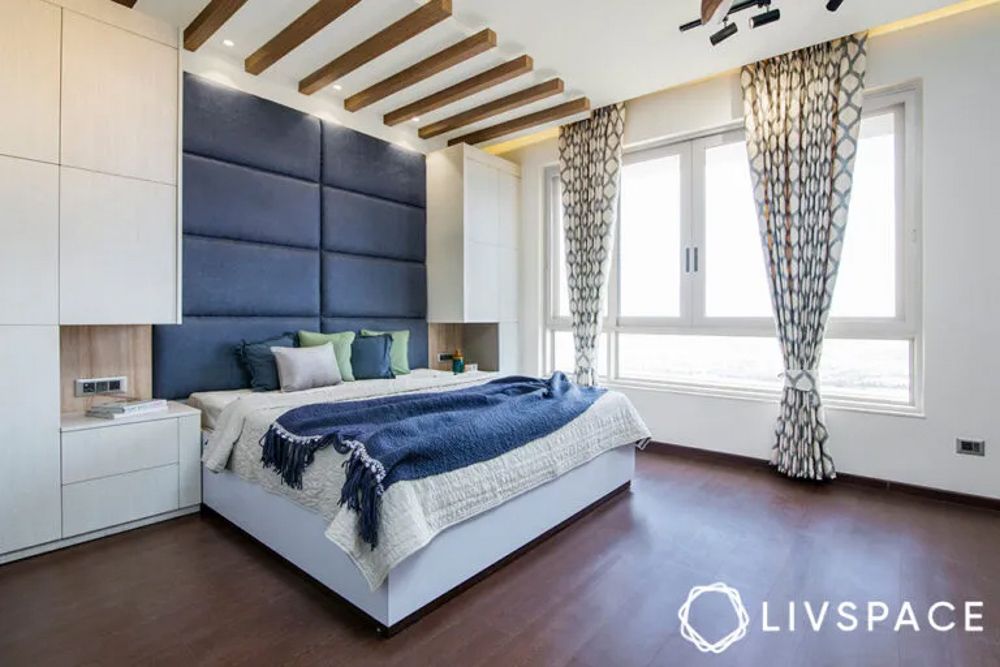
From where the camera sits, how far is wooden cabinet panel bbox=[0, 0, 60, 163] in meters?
2.21

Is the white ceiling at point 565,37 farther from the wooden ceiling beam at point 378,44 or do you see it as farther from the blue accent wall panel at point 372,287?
Result: the blue accent wall panel at point 372,287

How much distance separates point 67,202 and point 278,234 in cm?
122

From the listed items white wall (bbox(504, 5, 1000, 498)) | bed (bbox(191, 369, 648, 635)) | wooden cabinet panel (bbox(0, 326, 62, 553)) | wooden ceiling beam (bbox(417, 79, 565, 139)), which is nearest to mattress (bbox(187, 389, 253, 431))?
bed (bbox(191, 369, 648, 635))

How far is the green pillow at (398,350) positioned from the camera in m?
4.04

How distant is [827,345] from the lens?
11.4 feet

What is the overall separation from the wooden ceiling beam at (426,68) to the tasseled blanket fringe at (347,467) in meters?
2.48

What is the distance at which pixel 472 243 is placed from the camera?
14.6ft

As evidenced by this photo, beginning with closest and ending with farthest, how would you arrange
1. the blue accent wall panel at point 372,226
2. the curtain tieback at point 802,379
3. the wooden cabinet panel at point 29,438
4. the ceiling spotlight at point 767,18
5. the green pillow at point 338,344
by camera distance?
the wooden cabinet panel at point 29,438 < the ceiling spotlight at point 767,18 < the curtain tieback at point 802,379 < the green pillow at point 338,344 < the blue accent wall panel at point 372,226

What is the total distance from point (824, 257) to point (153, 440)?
416cm

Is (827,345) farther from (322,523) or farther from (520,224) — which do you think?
(322,523)

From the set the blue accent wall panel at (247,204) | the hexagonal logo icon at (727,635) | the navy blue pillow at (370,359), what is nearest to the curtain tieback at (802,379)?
the hexagonal logo icon at (727,635)

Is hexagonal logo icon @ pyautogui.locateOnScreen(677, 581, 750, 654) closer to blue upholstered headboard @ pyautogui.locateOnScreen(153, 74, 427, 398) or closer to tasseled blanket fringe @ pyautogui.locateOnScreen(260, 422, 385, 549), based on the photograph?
tasseled blanket fringe @ pyautogui.locateOnScreen(260, 422, 385, 549)

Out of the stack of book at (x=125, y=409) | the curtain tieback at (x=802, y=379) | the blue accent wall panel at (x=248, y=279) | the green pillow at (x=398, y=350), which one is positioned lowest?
the stack of book at (x=125, y=409)

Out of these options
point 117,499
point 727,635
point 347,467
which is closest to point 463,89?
point 347,467
